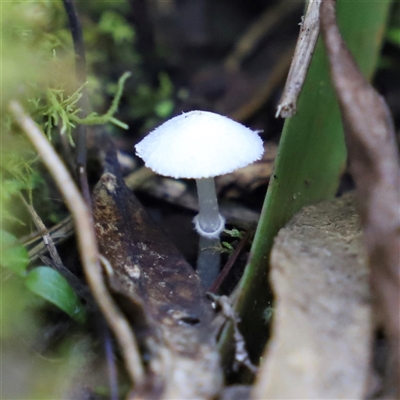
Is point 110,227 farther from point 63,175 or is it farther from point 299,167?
point 299,167

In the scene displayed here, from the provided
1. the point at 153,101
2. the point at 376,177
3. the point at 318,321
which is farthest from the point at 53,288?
the point at 153,101

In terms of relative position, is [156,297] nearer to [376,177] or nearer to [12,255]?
[12,255]

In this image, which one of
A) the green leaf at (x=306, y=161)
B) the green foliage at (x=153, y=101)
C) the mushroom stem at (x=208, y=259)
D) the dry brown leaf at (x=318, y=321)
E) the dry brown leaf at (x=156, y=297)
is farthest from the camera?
the green foliage at (x=153, y=101)

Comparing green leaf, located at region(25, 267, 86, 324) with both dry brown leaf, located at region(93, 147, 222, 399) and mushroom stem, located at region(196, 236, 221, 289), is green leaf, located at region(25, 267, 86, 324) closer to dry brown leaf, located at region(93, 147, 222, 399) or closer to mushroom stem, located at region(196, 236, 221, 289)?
dry brown leaf, located at region(93, 147, 222, 399)

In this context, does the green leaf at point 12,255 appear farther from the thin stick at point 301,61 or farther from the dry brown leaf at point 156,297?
the thin stick at point 301,61

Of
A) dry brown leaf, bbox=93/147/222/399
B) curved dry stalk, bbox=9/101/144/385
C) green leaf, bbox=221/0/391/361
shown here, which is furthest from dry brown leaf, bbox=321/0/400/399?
curved dry stalk, bbox=9/101/144/385

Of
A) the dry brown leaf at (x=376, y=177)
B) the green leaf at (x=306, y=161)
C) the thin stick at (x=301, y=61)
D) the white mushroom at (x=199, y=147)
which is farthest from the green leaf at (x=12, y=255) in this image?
the dry brown leaf at (x=376, y=177)

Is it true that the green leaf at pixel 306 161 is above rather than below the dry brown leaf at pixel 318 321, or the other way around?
above

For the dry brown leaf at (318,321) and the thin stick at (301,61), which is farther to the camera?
the thin stick at (301,61)
